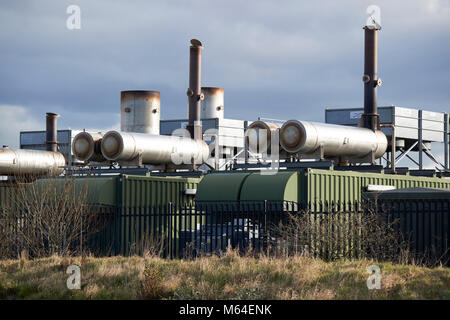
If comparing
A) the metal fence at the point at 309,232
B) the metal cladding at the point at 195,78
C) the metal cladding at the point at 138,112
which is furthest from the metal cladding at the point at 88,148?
the metal fence at the point at 309,232

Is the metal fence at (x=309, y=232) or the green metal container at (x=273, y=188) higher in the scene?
the green metal container at (x=273, y=188)

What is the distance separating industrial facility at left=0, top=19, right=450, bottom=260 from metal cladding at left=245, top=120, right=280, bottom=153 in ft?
0.12

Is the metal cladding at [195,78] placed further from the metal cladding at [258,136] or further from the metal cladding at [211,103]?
the metal cladding at [211,103]

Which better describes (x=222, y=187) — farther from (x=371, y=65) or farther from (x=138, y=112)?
(x=138, y=112)

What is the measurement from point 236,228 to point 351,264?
497 centimetres

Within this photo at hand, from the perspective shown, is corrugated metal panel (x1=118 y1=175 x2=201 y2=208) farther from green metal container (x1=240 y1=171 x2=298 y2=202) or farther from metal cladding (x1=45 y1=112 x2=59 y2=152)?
metal cladding (x1=45 y1=112 x2=59 y2=152)

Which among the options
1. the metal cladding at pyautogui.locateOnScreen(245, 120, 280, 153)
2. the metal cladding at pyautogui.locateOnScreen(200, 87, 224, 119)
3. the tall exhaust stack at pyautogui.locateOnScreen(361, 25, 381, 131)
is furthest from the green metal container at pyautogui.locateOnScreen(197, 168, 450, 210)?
the metal cladding at pyautogui.locateOnScreen(200, 87, 224, 119)

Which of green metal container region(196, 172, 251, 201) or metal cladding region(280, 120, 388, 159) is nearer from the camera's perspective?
green metal container region(196, 172, 251, 201)

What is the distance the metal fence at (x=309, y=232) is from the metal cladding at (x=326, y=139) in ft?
13.2

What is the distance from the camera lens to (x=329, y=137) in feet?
81.0

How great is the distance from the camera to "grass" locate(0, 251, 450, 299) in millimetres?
12906

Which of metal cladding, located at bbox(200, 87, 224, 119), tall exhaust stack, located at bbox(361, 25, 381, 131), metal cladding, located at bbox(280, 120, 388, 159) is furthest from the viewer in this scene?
metal cladding, located at bbox(200, 87, 224, 119)

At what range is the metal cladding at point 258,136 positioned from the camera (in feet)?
85.5
